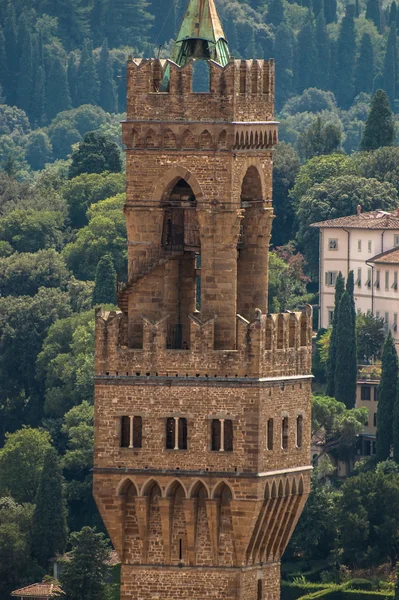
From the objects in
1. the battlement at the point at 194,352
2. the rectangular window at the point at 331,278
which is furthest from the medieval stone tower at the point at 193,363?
the rectangular window at the point at 331,278

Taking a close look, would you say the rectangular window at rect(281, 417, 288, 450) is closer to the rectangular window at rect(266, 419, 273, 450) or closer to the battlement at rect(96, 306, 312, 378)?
the rectangular window at rect(266, 419, 273, 450)

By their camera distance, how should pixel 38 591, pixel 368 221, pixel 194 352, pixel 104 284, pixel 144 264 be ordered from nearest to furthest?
pixel 194 352
pixel 144 264
pixel 38 591
pixel 104 284
pixel 368 221

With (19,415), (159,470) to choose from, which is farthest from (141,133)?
(19,415)

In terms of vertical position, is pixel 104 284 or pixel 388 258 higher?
pixel 388 258

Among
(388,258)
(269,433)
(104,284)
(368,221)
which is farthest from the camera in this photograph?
(368,221)

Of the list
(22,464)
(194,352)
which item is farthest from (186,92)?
(22,464)

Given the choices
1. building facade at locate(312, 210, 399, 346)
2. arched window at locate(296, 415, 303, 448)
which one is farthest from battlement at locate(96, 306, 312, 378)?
building facade at locate(312, 210, 399, 346)

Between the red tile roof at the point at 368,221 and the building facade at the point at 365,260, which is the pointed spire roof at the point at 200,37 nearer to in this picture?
the building facade at the point at 365,260

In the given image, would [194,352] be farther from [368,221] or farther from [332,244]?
[332,244]
